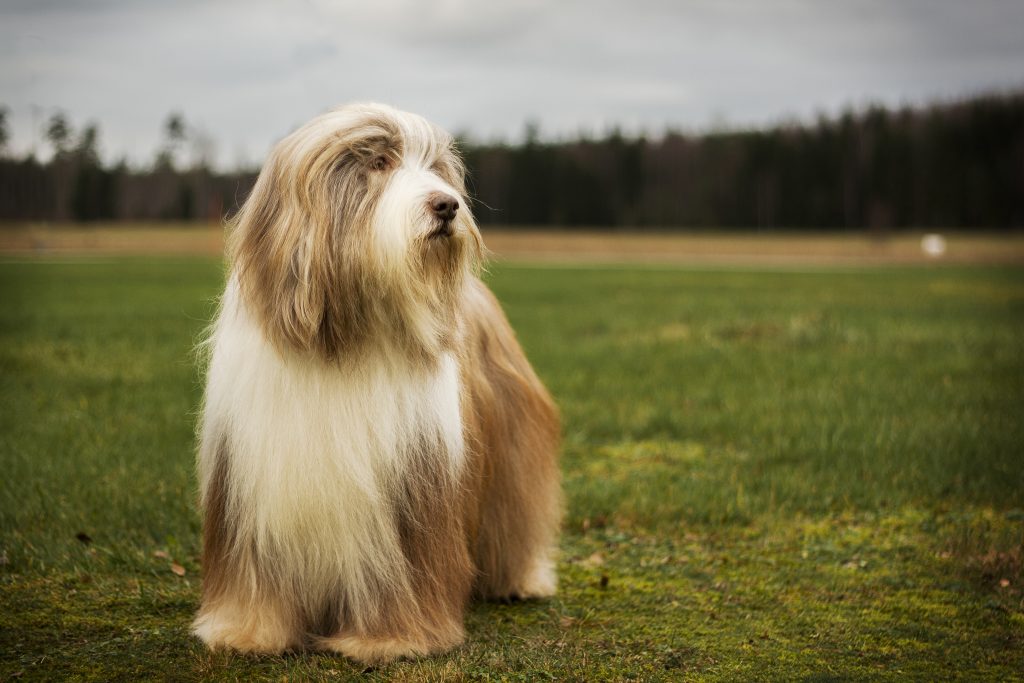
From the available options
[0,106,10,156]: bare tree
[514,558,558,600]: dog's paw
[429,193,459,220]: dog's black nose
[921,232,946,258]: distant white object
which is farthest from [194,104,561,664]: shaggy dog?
[921,232,946,258]: distant white object

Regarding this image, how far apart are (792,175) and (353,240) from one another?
60.8 meters

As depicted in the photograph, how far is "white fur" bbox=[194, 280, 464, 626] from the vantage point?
131 inches

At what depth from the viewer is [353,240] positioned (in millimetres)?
3205

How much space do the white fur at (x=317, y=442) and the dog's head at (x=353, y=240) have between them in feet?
0.38

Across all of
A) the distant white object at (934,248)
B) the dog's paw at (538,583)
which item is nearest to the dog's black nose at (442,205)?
the dog's paw at (538,583)

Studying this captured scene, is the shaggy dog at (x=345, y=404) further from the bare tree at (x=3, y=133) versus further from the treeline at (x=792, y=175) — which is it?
the treeline at (x=792, y=175)

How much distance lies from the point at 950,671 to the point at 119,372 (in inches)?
333

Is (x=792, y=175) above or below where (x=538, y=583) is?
above

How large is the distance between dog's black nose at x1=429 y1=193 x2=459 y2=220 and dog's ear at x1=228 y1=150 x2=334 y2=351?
13.0 inches

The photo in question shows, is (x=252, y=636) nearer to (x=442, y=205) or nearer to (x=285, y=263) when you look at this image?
(x=285, y=263)

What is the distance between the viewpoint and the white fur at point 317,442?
10.9 feet

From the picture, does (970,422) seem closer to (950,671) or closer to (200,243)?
(950,671)

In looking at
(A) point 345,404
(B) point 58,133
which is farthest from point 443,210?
(B) point 58,133

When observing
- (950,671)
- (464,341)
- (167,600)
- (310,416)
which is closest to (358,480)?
(310,416)
